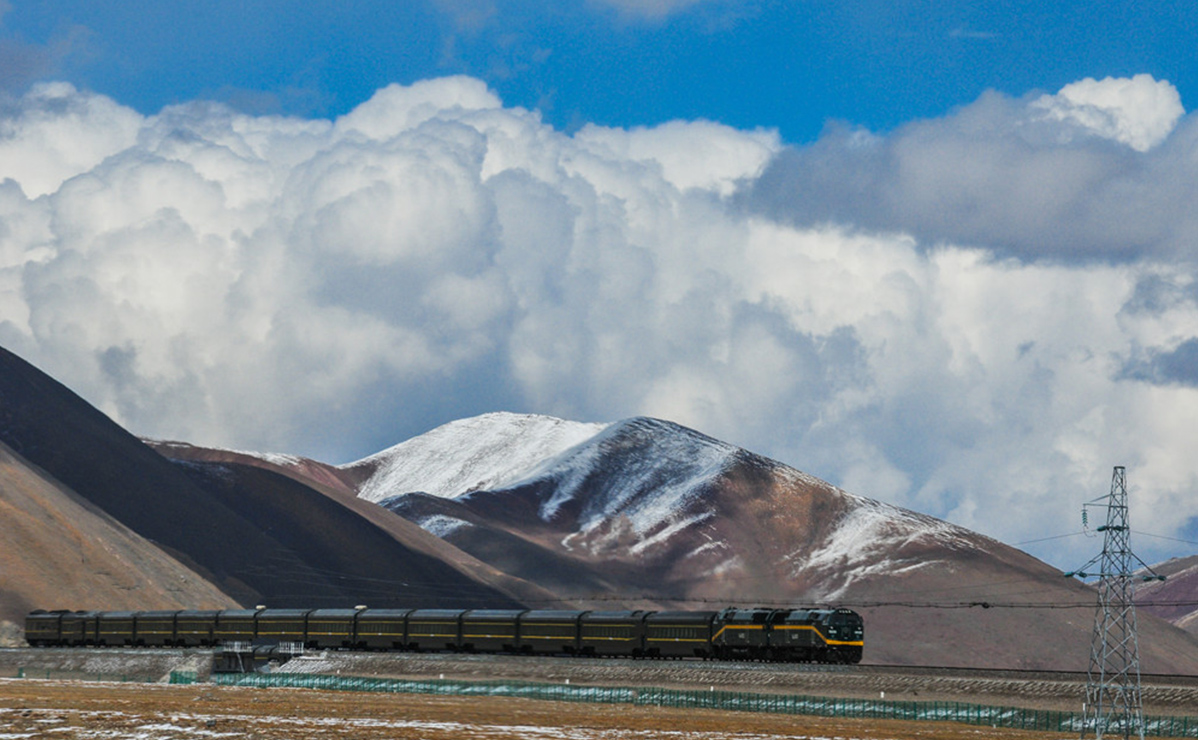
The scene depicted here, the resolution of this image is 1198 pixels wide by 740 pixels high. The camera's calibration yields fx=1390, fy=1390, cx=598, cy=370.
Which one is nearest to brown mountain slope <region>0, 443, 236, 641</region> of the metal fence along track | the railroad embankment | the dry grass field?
the railroad embankment

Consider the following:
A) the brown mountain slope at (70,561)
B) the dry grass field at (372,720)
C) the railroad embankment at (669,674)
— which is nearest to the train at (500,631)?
the railroad embankment at (669,674)

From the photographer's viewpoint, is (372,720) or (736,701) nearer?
(372,720)

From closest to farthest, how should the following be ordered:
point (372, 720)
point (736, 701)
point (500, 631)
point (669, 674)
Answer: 1. point (372, 720)
2. point (736, 701)
3. point (669, 674)
4. point (500, 631)

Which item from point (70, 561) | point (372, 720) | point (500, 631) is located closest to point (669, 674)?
point (500, 631)

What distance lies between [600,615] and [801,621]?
15.1 meters

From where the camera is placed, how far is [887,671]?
74.8 meters

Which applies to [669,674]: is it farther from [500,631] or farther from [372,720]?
[372,720]

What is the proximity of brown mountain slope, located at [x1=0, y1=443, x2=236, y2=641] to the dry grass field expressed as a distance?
7203 centimetres

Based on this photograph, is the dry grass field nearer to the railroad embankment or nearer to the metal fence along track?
the metal fence along track

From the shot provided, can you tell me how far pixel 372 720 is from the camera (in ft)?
189

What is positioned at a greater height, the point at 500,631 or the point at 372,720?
the point at 500,631

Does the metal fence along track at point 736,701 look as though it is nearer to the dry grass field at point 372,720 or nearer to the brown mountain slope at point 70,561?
the dry grass field at point 372,720

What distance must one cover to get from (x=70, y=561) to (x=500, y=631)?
76856 millimetres

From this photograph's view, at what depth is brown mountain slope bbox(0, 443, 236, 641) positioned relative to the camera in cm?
14562
